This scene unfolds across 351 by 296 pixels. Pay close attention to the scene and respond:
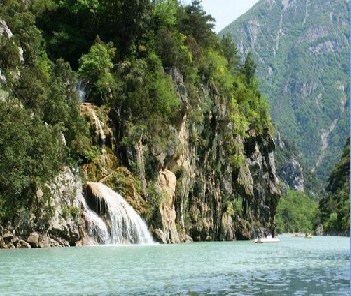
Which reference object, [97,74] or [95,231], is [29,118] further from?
[97,74]

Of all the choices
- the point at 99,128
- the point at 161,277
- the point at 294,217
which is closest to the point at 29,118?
the point at 99,128

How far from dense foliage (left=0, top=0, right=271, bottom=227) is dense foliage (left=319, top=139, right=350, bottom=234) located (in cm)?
6608

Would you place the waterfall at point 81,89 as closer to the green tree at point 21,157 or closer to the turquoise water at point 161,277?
the green tree at point 21,157

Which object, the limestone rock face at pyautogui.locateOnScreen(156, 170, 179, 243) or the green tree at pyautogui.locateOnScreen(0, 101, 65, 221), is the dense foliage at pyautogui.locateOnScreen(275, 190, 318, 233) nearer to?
the limestone rock face at pyautogui.locateOnScreen(156, 170, 179, 243)

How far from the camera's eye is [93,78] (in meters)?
45.1

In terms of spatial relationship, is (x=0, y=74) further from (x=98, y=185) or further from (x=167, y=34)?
(x=167, y=34)

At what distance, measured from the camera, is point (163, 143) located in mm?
46656

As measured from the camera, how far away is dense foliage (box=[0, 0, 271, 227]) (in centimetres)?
3084

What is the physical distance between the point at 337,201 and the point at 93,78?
107 m

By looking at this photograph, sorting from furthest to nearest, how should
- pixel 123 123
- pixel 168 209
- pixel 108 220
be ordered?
pixel 168 209 → pixel 123 123 → pixel 108 220

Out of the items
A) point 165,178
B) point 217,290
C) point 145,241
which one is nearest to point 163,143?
point 165,178

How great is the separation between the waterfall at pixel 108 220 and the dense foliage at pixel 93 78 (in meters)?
2.84

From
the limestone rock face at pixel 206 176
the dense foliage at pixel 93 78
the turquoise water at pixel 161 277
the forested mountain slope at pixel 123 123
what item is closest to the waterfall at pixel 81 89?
the forested mountain slope at pixel 123 123

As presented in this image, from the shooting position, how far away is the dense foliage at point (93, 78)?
101 ft
